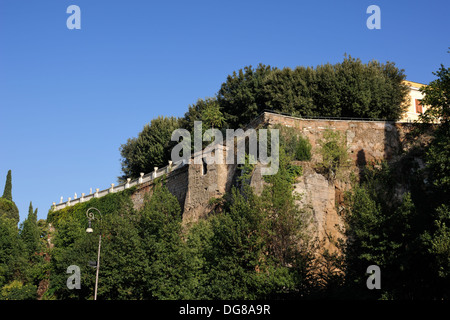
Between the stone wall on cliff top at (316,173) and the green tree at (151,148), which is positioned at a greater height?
the green tree at (151,148)

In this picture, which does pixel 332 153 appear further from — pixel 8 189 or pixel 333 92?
pixel 8 189

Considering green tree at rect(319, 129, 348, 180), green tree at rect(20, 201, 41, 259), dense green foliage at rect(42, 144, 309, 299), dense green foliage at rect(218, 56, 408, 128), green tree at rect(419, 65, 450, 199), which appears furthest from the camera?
green tree at rect(20, 201, 41, 259)

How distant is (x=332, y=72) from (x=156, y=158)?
60.9ft

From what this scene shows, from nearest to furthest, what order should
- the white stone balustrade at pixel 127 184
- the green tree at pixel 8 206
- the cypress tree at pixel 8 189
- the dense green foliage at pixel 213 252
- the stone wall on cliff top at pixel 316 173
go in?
the dense green foliage at pixel 213 252 → the stone wall on cliff top at pixel 316 173 → the white stone balustrade at pixel 127 184 → the green tree at pixel 8 206 → the cypress tree at pixel 8 189

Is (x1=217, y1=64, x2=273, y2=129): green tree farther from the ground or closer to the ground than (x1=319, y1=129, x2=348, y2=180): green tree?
farther from the ground

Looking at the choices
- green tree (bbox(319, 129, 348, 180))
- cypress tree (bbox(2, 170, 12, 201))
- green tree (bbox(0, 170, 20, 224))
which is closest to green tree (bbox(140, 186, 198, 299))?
green tree (bbox(319, 129, 348, 180))

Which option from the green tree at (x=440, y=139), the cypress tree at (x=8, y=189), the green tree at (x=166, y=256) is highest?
the cypress tree at (x=8, y=189)

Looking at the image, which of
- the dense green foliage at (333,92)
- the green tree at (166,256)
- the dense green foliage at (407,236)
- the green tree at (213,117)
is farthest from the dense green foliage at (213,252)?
the green tree at (213,117)

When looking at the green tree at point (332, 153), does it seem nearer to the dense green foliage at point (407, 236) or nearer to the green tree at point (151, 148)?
the dense green foliage at point (407, 236)

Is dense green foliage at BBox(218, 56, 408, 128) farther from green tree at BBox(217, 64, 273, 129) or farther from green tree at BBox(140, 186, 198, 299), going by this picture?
green tree at BBox(140, 186, 198, 299)

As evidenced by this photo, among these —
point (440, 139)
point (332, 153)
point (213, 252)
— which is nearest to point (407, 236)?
point (440, 139)

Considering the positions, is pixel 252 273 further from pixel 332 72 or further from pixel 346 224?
pixel 332 72

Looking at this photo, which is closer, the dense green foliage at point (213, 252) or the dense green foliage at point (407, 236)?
the dense green foliage at point (407, 236)
